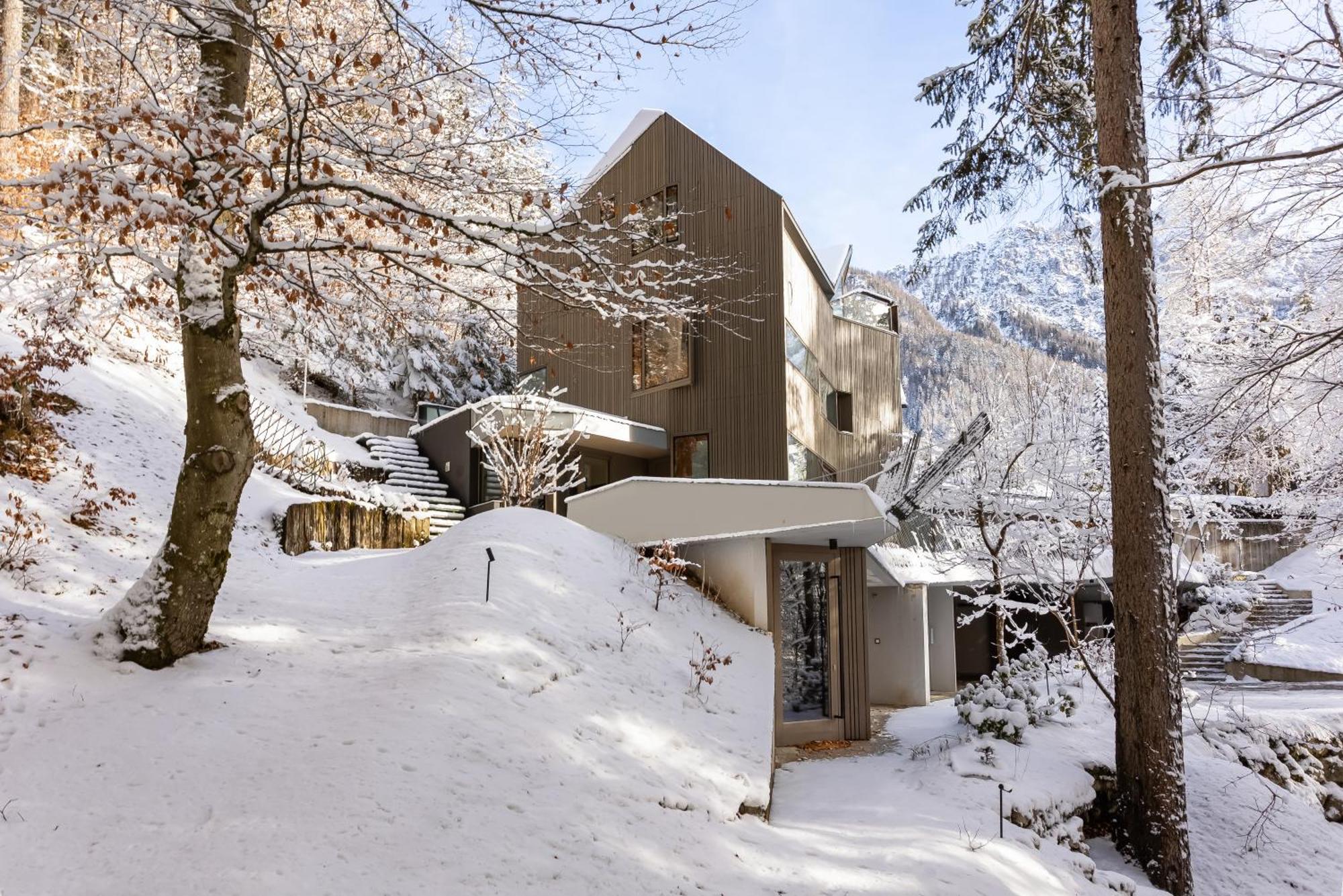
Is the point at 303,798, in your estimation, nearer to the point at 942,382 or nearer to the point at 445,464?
the point at 445,464

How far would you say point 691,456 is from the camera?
1672 centimetres

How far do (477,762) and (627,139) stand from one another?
16.6 m

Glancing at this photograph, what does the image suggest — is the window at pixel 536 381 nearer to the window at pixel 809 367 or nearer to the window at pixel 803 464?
the window at pixel 809 367

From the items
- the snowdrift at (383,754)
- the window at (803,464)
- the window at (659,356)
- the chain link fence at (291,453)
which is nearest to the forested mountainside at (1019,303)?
the window at (803,464)

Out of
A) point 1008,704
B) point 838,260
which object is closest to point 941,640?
point 838,260

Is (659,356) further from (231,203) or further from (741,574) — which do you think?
(231,203)

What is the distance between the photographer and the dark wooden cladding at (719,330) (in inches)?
605

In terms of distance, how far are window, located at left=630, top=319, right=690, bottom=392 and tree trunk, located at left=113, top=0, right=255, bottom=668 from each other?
1113 cm

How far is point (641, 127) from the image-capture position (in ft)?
59.6

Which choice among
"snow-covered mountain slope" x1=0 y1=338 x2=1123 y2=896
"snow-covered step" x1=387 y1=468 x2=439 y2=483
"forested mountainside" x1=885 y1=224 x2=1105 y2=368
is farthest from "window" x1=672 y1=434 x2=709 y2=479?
"forested mountainside" x1=885 y1=224 x2=1105 y2=368

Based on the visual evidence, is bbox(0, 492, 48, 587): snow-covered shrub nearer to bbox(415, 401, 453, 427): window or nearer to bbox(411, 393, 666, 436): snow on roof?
bbox(411, 393, 666, 436): snow on roof

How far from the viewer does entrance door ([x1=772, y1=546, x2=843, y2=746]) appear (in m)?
10.6

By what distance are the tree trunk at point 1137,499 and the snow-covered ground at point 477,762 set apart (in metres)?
0.68

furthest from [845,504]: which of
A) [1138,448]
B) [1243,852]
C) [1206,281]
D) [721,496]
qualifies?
[1243,852]
